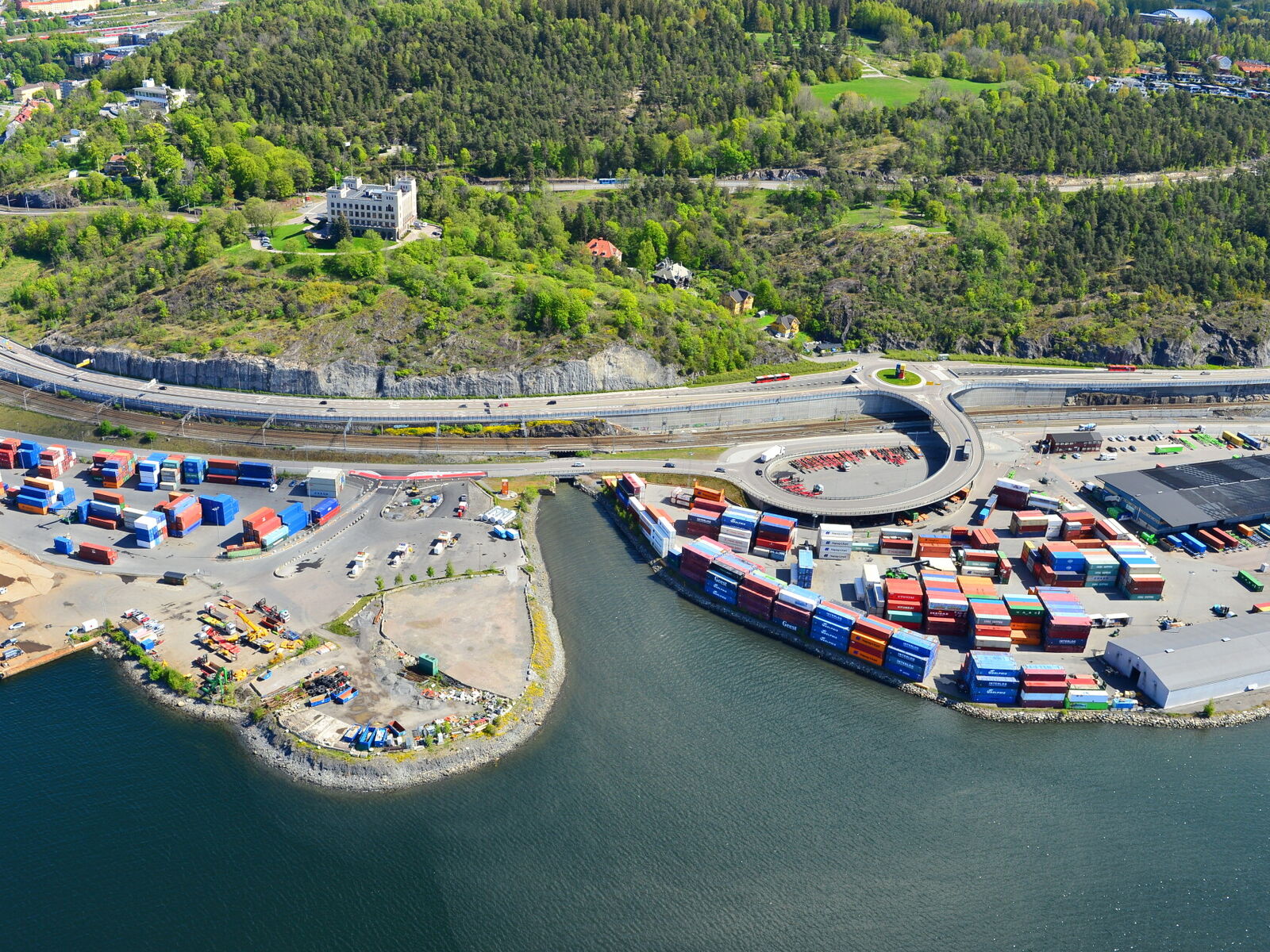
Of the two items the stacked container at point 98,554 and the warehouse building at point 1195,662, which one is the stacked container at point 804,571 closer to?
the warehouse building at point 1195,662

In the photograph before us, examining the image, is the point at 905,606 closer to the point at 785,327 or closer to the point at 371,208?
the point at 785,327

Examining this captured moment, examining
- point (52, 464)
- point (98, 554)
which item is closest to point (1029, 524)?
point (98, 554)

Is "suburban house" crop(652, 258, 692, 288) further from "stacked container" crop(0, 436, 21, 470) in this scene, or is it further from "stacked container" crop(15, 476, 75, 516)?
"stacked container" crop(0, 436, 21, 470)

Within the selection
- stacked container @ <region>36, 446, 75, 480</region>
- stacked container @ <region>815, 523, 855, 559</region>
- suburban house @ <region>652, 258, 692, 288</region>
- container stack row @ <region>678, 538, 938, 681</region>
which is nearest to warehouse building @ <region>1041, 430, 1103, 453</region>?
stacked container @ <region>815, 523, 855, 559</region>

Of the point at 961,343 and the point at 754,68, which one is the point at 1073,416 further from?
the point at 754,68

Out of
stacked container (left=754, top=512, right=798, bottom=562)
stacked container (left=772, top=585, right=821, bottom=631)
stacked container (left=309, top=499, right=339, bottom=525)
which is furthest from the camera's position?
stacked container (left=309, top=499, right=339, bottom=525)

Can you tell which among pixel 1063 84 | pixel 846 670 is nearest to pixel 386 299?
pixel 846 670
